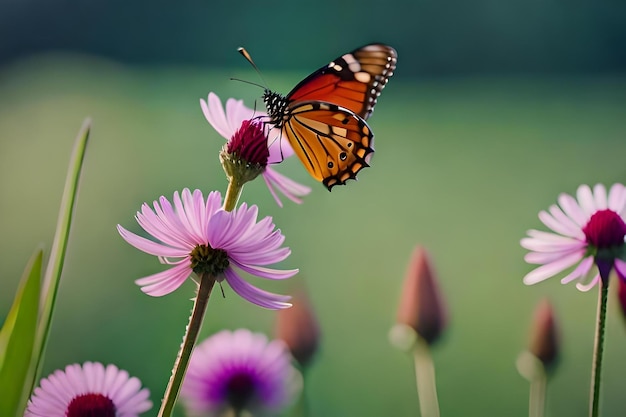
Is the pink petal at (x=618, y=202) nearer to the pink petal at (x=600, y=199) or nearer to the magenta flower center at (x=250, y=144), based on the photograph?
the pink petal at (x=600, y=199)

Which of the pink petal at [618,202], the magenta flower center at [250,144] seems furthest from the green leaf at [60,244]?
the pink petal at [618,202]

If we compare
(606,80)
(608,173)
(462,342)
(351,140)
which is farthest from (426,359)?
(606,80)

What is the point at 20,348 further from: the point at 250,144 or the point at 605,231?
the point at 605,231

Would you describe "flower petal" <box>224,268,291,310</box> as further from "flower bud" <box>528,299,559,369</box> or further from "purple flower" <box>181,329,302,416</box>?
"flower bud" <box>528,299,559,369</box>

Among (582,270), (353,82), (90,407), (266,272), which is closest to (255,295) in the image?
(266,272)

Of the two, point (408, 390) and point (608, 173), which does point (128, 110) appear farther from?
point (608, 173)
